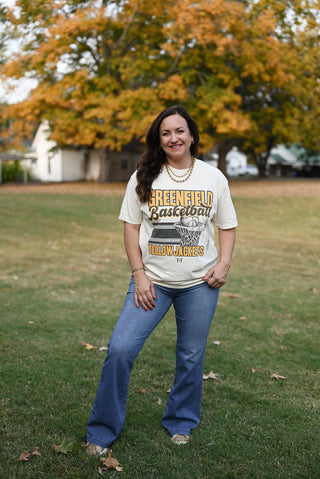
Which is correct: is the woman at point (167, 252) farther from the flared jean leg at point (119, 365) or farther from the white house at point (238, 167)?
the white house at point (238, 167)

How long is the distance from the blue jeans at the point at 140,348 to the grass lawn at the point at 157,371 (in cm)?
18

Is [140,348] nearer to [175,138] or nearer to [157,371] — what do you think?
[175,138]

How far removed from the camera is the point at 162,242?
10.2 ft

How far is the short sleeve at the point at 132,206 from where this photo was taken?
312cm

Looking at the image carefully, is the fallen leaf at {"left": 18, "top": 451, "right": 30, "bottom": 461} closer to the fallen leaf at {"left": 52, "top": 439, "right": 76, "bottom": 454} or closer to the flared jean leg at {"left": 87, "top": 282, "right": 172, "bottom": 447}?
the fallen leaf at {"left": 52, "top": 439, "right": 76, "bottom": 454}

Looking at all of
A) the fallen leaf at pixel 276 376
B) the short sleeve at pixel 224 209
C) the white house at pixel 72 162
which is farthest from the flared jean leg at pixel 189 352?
the white house at pixel 72 162

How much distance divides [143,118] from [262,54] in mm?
7356

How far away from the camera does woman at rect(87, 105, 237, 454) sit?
120 inches

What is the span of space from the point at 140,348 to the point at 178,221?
778 millimetres

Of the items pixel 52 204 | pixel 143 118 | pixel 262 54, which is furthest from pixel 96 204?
pixel 262 54

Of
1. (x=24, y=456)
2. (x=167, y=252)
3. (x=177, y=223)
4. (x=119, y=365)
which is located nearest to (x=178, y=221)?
(x=177, y=223)

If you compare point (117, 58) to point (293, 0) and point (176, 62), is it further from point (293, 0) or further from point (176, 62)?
point (293, 0)

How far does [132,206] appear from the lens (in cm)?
313

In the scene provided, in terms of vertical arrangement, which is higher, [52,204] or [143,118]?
[143,118]
